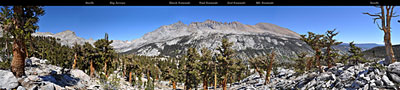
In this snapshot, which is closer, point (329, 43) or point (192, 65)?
point (329, 43)

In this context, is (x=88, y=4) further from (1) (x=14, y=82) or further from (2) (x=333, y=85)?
(2) (x=333, y=85)

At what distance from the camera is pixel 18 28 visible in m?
11.2

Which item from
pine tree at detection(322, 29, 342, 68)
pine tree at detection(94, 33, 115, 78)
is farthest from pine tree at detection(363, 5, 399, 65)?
pine tree at detection(94, 33, 115, 78)

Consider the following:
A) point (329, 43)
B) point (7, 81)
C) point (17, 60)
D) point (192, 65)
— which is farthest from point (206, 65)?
point (7, 81)

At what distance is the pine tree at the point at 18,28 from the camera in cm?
1103

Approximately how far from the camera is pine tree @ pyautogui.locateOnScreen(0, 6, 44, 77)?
11031mm

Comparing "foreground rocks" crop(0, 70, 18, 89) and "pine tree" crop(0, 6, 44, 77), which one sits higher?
"pine tree" crop(0, 6, 44, 77)

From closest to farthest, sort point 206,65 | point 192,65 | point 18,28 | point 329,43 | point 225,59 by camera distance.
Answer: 1. point 18,28
2. point 329,43
3. point 225,59
4. point 206,65
5. point 192,65

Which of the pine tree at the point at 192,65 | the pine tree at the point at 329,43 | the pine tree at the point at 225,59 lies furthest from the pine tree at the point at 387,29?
the pine tree at the point at 192,65

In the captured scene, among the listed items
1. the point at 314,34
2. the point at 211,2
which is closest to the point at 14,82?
the point at 211,2

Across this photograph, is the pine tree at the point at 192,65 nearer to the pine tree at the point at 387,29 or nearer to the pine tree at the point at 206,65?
the pine tree at the point at 206,65

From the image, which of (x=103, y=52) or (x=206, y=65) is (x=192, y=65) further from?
(x=103, y=52)

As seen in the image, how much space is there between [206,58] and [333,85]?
879 inches

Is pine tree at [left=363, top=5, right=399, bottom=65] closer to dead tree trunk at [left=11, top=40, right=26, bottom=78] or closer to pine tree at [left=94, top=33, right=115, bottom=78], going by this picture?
dead tree trunk at [left=11, top=40, right=26, bottom=78]
